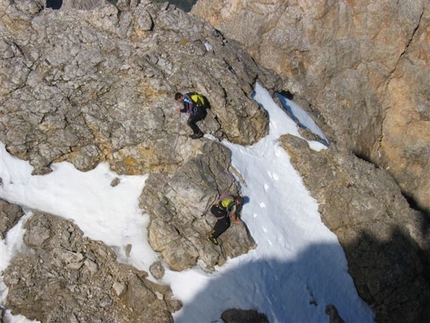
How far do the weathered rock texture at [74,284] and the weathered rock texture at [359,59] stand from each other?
2180cm

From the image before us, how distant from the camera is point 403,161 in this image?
36219mm

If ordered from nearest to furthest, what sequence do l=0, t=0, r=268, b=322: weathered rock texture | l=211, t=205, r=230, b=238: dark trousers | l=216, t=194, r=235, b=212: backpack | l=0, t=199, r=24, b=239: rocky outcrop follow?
l=0, t=0, r=268, b=322: weathered rock texture → l=0, t=199, r=24, b=239: rocky outcrop → l=216, t=194, r=235, b=212: backpack → l=211, t=205, r=230, b=238: dark trousers

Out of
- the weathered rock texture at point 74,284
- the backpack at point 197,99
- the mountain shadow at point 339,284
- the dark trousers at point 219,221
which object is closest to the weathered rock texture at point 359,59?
the mountain shadow at point 339,284

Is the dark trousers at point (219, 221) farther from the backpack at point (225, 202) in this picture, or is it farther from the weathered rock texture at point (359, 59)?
the weathered rock texture at point (359, 59)

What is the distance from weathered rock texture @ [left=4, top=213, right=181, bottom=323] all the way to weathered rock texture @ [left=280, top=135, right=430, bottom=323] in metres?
9.98

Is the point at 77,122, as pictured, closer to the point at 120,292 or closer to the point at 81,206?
the point at 81,206

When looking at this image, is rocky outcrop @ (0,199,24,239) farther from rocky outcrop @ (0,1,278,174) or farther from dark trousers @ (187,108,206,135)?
dark trousers @ (187,108,206,135)

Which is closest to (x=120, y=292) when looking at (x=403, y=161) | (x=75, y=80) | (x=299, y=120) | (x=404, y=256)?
(x=75, y=80)

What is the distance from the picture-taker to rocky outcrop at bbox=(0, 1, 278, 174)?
21.4 m

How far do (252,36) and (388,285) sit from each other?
862 inches

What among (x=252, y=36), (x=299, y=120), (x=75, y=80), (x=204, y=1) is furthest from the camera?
(x=204, y=1)

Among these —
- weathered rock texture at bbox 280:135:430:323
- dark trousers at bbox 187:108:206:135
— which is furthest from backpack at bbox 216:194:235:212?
weathered rock texture at bbox 280:135:430:323

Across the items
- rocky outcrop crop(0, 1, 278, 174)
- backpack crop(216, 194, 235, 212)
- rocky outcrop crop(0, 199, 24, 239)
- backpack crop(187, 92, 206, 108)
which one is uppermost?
backpack crop(187, 92, 206, 108)

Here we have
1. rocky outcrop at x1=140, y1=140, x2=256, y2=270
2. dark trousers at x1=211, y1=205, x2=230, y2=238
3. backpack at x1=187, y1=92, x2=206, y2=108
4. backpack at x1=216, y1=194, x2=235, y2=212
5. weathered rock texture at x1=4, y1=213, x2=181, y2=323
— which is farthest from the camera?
backpack at x1=187, y1=92, x2=206, y2=108
